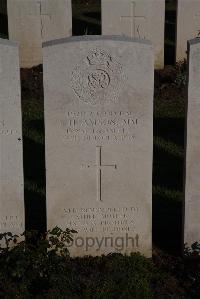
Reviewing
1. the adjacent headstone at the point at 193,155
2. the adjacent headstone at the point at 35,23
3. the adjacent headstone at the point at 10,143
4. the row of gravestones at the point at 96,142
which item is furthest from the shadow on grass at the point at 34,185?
the adjacent headstone at the point at 35,23

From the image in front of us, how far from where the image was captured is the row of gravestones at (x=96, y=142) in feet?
19.5

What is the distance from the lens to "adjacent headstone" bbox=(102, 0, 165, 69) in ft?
39.7

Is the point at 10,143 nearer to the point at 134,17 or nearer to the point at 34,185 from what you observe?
the point at 34,185

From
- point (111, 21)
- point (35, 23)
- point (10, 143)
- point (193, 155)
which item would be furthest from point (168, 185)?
point (35, 23)

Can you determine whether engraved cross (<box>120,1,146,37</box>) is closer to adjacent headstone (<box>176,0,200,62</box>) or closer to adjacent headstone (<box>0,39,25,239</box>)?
adjacent headstone (<box>176,0,200,62</box>)

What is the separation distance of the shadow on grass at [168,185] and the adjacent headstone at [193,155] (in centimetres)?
35

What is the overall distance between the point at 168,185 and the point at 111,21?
4923mm

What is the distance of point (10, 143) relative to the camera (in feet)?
20.2

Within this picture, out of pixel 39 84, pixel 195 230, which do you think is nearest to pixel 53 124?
pixel 195 230

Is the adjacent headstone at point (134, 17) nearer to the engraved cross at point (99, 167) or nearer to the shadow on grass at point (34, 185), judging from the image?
the shadow on grass at point (34, 185)

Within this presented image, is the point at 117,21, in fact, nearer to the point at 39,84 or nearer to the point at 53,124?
the point at 39,84

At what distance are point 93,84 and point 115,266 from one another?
5.33ft

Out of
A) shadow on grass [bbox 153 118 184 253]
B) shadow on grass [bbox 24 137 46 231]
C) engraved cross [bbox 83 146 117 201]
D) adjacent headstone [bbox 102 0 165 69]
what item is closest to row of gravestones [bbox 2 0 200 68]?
adjacent headstone [bbox 102 0 165 69]

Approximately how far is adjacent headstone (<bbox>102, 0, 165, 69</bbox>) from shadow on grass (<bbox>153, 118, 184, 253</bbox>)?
2.81 metres
